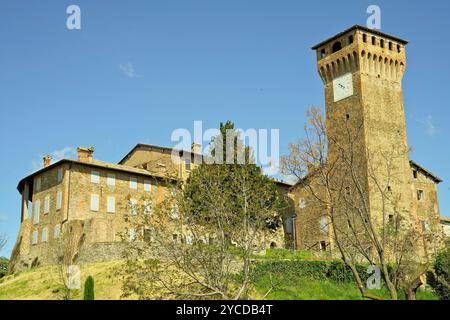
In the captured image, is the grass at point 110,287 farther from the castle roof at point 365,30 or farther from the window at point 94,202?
the castle roof at point 365,30

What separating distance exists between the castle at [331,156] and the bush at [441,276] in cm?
440

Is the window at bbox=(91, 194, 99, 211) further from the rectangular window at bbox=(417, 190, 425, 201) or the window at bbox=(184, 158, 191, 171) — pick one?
the rectangular window at bbox=(417, 190, 425, 201)

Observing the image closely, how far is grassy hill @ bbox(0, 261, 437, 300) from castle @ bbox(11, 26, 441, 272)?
517 centimetres

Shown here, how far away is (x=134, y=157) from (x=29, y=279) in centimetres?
1956

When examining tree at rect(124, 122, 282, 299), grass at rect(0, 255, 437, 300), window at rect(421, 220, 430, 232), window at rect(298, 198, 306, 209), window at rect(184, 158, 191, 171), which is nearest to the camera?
tree at rect(124, 122, 282, 299)

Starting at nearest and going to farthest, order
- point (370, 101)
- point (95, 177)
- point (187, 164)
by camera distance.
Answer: point (95, 177) < point (370, 101) < point (187, 164)

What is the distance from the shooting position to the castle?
42469mm

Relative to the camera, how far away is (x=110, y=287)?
31.2m

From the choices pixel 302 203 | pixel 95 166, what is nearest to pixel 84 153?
pixel 95 166

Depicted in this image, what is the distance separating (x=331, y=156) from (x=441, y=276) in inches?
444

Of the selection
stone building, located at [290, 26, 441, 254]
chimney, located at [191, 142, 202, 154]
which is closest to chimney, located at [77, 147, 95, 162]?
chimney, located at [191, 142, 202, 154]

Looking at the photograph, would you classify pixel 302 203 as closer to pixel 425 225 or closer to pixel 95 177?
pixel 425 225

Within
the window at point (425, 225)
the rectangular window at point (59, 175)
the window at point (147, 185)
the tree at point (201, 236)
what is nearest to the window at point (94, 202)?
the rectangular window at point (59, 175)
